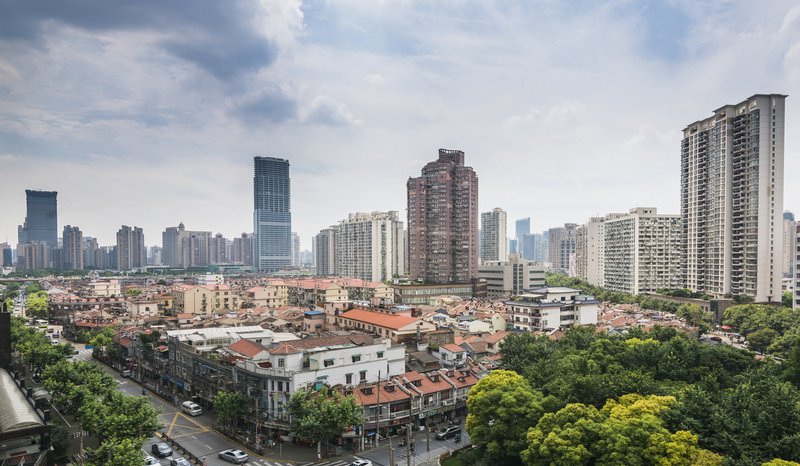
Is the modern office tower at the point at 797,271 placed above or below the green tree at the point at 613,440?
above

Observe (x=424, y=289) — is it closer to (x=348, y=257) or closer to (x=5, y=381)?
(x=348, y=257)

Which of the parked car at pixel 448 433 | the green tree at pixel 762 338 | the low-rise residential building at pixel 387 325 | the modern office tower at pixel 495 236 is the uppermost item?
the modern office tower at pixel 495 236

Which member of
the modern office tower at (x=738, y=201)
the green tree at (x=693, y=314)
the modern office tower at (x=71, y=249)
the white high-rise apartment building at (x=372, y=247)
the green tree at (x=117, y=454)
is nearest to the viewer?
the green tree at (x=117, y=454)

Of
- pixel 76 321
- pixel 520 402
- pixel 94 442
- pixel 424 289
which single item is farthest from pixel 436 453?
pixel 424 289

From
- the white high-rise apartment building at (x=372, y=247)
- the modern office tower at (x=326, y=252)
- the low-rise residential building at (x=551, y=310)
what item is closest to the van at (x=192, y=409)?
the low-rise residential building at (x=551, y=310)

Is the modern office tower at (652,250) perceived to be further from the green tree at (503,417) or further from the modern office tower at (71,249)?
the modern office tower at (71,249)

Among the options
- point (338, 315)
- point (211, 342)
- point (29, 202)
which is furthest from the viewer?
point (29, 202)

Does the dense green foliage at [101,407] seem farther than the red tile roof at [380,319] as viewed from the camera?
No
